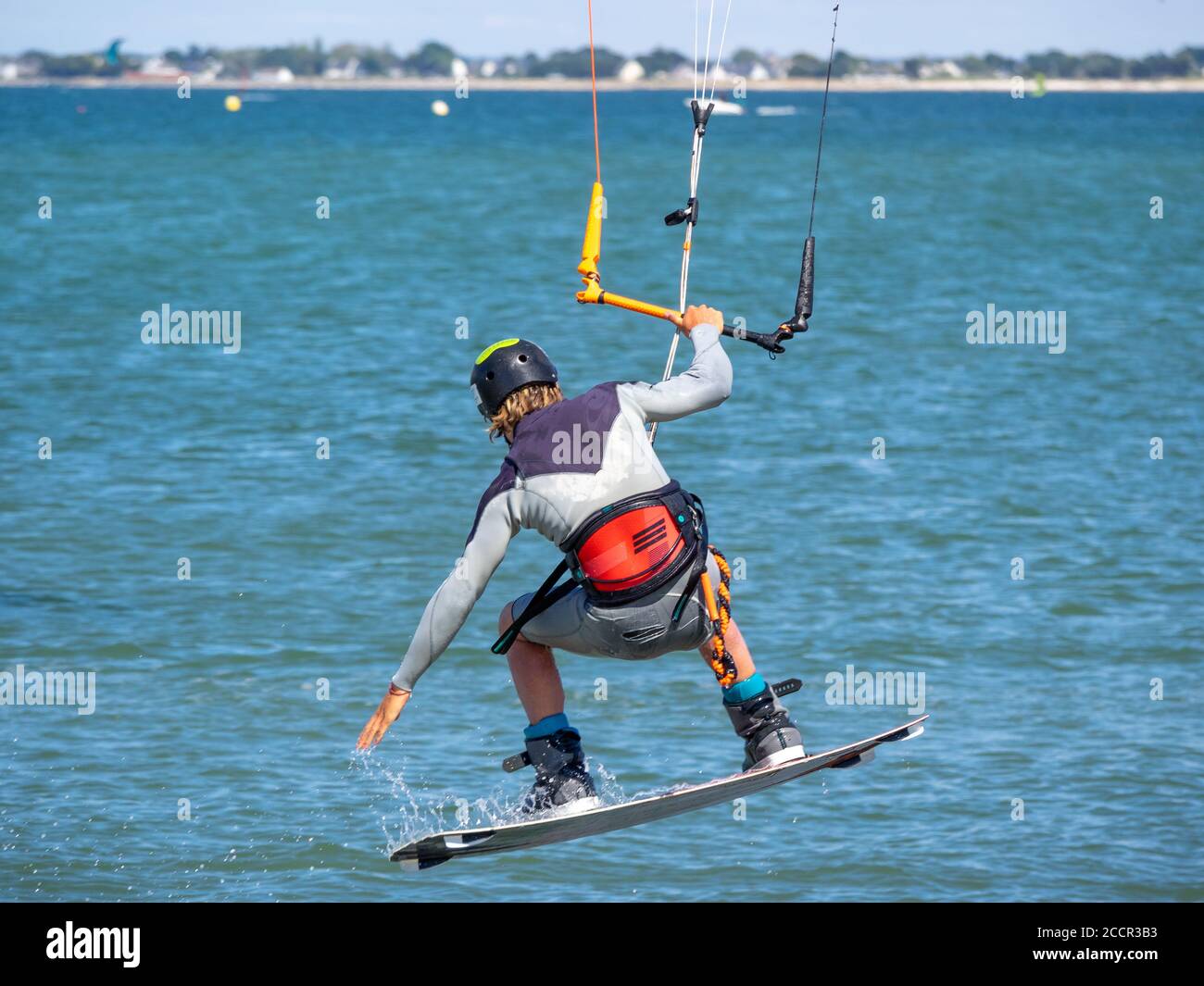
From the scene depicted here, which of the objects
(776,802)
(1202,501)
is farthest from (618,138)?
(776,802)

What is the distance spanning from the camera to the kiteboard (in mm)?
8555

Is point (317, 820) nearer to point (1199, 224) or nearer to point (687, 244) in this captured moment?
point (687, 244)

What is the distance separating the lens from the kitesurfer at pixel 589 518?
830 cm

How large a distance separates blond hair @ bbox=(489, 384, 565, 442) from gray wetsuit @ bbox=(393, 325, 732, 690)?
81mm

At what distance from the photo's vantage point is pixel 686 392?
844 cm

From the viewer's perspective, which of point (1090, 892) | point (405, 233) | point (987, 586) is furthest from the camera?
point (405, 233)

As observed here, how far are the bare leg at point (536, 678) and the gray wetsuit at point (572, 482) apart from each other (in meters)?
0.52

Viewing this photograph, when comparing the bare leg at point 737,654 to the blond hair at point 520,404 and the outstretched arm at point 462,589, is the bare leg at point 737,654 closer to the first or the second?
the outstretched arm at point 462,589

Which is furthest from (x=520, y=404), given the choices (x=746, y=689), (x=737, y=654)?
(x=746, y=689)

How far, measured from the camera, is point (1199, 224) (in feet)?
209

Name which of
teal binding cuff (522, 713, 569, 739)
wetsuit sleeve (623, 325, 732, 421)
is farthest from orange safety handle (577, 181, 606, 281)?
teal binding cuff (522, 713, 569, 739)

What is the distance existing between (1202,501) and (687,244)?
652 inches

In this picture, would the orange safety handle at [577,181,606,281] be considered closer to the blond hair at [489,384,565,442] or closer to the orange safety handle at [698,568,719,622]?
the blond hair at [489,384,565,442]

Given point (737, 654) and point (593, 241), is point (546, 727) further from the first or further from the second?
point (593, 241)
